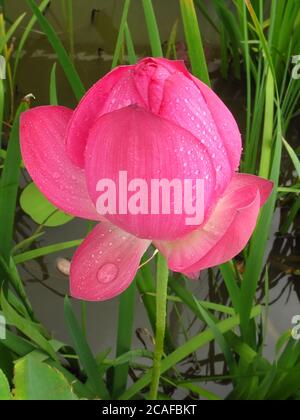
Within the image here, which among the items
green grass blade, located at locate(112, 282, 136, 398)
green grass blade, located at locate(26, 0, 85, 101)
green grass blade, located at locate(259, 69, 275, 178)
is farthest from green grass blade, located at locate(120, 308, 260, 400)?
green grass blade, located at locate(26, 0, 85, 101)

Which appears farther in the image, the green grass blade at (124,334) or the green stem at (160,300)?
the green grass blade at (124,334)

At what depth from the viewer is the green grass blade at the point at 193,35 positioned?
0.59 m

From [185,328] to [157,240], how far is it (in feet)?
1.21

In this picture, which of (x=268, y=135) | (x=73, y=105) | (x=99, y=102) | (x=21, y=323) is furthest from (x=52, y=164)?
(x=73, y=105)

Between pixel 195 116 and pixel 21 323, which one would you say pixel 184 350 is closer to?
pixel 21 323

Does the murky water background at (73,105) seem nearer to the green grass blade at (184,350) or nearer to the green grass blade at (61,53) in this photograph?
the green grass blade at (184,350)

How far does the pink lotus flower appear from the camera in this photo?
337 millimetres

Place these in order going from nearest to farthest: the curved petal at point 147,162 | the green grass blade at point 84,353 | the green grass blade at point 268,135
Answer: the curved petal at point 147,162, the green grass blade at point 84,353, the green grass blade at point 268,135

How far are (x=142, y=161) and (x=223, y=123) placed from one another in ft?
0.23

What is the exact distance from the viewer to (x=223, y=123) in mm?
377

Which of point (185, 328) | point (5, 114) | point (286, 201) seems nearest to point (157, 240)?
point (185, 328)

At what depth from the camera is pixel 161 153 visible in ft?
1.10

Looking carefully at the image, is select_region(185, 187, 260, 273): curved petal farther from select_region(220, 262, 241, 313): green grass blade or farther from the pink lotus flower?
select_region(220, 262, 241, 313): green grass blade

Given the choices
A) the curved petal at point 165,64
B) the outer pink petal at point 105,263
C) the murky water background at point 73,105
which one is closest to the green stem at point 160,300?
the outer pink petal at point 105,263
